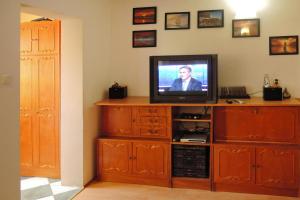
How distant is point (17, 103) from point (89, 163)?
1507mm

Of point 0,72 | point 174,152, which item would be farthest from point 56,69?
point 174,152

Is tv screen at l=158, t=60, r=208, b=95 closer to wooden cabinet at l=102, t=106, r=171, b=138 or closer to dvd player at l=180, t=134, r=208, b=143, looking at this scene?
wooden cabinet at l=102, t=106, r=171, b=138

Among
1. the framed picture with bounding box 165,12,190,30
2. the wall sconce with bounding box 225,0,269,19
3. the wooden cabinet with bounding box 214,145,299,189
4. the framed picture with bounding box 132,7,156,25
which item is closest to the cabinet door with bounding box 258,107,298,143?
the wooden cabinet with bounding box 214,145,299,189

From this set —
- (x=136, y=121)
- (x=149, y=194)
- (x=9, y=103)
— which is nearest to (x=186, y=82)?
(x=136, y=121)

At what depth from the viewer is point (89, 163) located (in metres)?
3.94

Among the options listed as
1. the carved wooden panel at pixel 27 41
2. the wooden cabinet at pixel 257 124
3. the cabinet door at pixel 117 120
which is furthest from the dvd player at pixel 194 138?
the carved wooden panel at pixel 27 41

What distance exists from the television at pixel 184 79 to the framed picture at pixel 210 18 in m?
0.70

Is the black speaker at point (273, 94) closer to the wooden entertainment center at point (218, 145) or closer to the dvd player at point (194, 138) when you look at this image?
the wooden entertainment center at point (218, 145)

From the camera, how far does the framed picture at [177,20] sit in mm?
4281

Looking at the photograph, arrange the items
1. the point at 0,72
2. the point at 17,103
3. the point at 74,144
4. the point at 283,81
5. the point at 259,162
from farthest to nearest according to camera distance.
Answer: the point at 283,81 < the point at 74,144 < the point at 259,162 < the point at 17,103 < the point at 0,72

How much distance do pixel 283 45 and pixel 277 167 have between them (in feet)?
4.96

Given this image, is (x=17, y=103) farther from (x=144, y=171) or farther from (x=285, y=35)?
(x=285, y=35)

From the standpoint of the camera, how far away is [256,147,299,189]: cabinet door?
3480 millimetres

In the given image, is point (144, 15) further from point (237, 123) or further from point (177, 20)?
point (237, 123)
